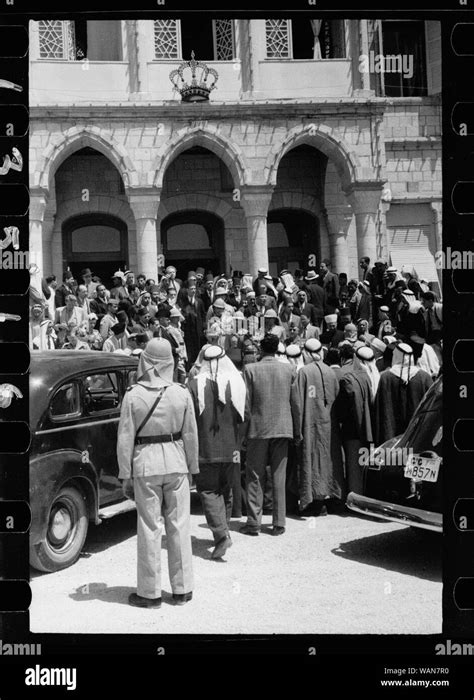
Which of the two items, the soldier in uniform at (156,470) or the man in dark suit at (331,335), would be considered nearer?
the soldier in uniform at (156,470)

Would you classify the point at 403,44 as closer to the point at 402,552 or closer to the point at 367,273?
the point at 402,552

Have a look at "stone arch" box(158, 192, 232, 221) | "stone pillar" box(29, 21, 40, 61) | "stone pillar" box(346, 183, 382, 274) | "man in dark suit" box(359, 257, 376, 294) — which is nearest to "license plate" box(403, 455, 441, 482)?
"stone pillar" box(29, 21, 40, 61)

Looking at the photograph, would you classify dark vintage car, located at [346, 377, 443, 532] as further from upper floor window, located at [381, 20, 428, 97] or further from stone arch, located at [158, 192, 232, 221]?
stone arch, located at [158, 192, 232, 221]

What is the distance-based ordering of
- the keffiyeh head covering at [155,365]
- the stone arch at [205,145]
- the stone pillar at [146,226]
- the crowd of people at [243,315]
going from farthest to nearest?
the stone arch at [205,145], the stone pillar at [146,226], the crowd of people at [243,315], the keffiyeh head covering at [155,365]

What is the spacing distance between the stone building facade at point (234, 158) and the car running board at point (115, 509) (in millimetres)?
3816

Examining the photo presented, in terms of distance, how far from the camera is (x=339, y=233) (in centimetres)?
2108

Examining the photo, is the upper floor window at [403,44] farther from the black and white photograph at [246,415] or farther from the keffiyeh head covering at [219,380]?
the keffiyeh head covering at [219,380]

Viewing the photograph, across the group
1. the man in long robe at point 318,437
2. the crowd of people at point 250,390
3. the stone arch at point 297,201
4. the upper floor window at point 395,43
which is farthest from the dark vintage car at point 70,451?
the stone arch at point 297,201

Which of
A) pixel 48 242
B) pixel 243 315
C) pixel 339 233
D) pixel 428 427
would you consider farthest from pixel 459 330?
pixel 48 242

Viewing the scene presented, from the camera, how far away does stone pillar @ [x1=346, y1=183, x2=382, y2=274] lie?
44.0ft

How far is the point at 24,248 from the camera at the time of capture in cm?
438

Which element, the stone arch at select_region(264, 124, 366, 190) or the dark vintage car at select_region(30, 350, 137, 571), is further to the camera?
the stone arch at select_region(264, 124, 366, 190)

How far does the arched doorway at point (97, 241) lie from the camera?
70.0 feet

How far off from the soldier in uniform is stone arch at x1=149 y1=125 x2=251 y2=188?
13449 mm
